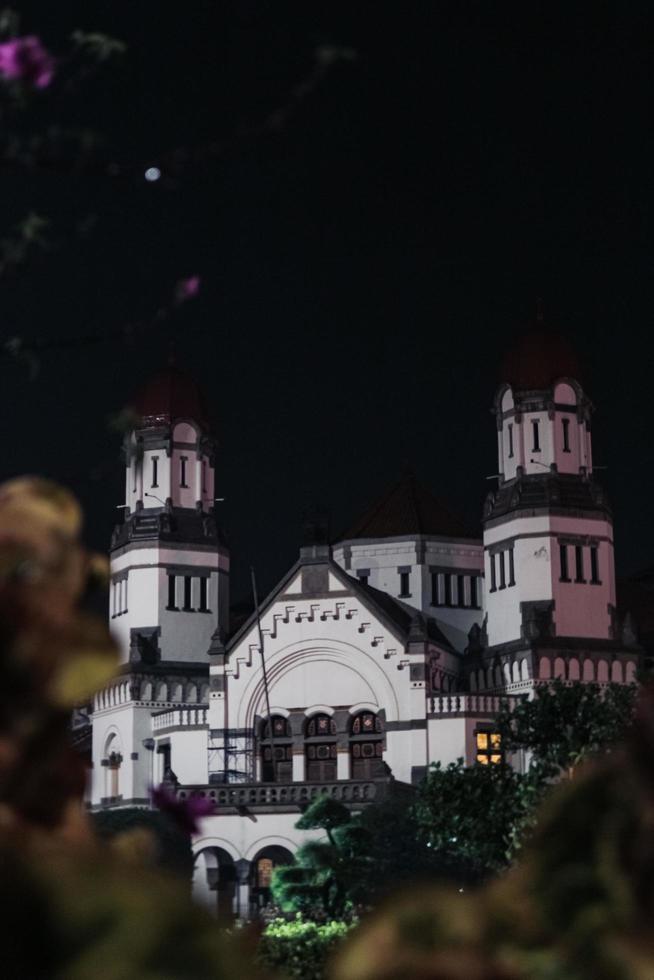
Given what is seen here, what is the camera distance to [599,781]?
2.96 m

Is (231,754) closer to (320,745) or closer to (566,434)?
(320,745)

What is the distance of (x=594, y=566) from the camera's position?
6494 centimetres

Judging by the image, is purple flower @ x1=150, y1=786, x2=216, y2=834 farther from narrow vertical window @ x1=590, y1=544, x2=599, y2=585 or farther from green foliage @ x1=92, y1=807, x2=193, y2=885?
narrow vertical window @ x1=590, y1=544, x2=599, y2=585

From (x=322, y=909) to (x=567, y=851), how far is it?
120ft

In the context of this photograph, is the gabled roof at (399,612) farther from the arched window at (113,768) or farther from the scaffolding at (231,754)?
the arched window at (113,768)

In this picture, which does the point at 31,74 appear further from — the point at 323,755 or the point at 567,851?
the point at 323,755

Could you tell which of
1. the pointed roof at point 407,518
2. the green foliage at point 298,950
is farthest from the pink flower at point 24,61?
the pointed roof at point 407,518

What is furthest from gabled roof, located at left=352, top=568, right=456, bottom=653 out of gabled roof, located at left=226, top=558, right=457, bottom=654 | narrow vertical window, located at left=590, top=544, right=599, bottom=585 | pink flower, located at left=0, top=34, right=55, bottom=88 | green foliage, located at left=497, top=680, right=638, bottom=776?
pink flower, located at left=0, top=34, right=55, bottom=88

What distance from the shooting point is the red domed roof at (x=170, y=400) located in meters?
72.5

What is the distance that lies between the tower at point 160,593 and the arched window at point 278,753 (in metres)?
4.09

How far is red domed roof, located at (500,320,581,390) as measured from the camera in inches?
2623

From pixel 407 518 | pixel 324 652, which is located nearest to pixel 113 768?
pixel 324 652

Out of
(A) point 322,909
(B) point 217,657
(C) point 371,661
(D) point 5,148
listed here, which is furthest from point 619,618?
(D) point 5,148

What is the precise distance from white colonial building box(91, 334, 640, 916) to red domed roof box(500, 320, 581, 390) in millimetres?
81
